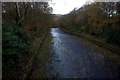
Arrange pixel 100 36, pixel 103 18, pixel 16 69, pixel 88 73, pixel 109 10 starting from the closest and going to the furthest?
pixel 16 69 → pixel 88 73 → pixel 109 10 → pixel 103 18 → pixel 100 36

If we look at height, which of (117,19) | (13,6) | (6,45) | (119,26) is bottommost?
(6,45)

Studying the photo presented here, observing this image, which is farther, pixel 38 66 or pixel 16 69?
pixel 38 66

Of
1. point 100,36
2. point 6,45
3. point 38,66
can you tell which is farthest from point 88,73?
point 100,36

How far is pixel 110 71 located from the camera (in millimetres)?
5078

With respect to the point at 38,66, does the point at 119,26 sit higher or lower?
higher

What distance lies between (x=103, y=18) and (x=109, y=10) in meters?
1.22

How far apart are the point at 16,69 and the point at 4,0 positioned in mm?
5798

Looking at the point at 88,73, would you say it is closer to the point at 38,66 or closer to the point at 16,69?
the point at 38,66

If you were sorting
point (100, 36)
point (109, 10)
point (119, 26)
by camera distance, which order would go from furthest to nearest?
point (100, 36)
point (109, 10)
point (119, 26)

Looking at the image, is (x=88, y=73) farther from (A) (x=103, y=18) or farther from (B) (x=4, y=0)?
(A) (x=103, y=18)

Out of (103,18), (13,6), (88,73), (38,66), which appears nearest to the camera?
(88,73)

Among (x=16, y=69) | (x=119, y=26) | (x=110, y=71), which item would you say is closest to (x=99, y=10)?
(x=119, y=26)

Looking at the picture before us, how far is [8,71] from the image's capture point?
354 centimetres

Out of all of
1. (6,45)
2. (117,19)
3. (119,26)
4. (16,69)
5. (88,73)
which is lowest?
(88,73)
